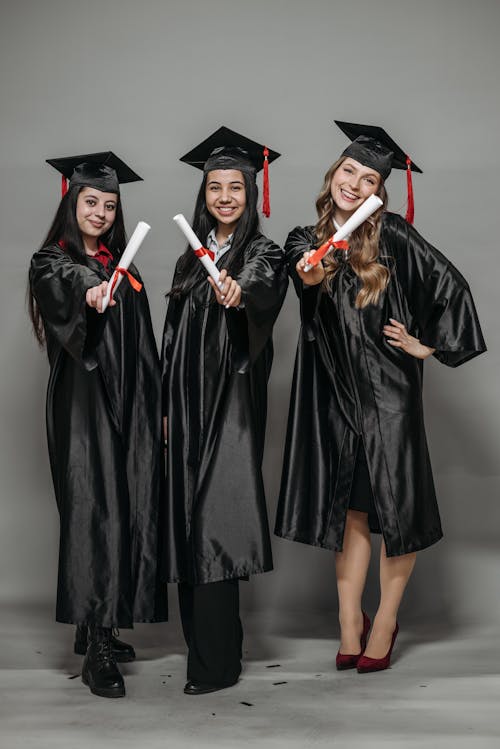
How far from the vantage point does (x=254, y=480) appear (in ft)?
11.8

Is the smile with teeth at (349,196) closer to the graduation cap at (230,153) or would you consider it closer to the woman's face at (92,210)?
the graduation cap at (230,153)

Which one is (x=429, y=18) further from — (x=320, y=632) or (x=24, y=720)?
(x=24, y=720)

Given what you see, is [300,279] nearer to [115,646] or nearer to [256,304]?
[256,304]

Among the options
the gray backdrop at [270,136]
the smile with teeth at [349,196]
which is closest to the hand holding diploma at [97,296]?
the smile with teeth at [349,196]

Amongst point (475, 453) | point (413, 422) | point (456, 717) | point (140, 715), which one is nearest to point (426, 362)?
point (475, 453)

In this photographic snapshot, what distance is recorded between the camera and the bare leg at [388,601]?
378cm

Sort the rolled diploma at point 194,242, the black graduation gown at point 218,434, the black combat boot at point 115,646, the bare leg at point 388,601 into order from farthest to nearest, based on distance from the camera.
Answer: the black combat boot at point 115,646 < the bare leg at point 388,601 < the black graduation gown at point 218,434 < the rolled diploma at point 194,242

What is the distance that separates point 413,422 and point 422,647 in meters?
0.98

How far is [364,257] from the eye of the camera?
3.63m

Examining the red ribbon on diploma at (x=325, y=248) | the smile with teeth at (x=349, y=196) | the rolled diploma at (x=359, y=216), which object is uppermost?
the smile with teeth at (x=349, y=196)

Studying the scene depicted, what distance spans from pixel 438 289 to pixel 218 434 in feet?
3.06

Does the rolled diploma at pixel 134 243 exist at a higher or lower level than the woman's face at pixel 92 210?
lower

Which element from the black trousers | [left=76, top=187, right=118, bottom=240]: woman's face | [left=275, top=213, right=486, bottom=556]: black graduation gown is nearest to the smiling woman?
[left=76, top=187, right=118, bottom=240]: woman's face

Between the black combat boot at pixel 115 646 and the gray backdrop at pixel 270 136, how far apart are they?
77 centimetres
